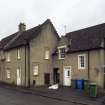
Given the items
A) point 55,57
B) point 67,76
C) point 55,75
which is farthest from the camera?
point 55,75

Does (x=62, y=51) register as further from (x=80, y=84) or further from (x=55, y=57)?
(x=80, y=84)

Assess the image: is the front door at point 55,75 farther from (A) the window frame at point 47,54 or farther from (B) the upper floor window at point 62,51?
(B) the upper floor window at point 62,51

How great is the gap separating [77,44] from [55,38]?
258 inches

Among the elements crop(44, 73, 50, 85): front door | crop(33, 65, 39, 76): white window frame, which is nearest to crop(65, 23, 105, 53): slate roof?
crop(33, 65, 39, 76): white window frame

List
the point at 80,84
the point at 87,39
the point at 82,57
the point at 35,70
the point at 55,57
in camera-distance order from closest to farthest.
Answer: the point at 80,84 < the point at 82,57 < the point at 87,39 < the point at 35,70 < the point at 55,57

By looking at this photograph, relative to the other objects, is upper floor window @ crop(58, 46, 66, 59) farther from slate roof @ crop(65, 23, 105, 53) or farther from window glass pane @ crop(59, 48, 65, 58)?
slate roof @ crop(65, 23, 105, 53)

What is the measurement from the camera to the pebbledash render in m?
25.7

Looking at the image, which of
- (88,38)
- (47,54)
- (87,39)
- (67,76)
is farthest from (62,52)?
(88,38)

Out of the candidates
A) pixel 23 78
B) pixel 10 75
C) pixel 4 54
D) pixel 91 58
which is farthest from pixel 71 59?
pixel 4 54

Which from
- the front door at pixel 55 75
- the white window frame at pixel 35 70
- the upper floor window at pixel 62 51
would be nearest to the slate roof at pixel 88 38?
the upper floor window at pixel 62 51

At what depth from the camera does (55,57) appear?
3316 cm

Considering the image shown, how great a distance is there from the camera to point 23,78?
106ft

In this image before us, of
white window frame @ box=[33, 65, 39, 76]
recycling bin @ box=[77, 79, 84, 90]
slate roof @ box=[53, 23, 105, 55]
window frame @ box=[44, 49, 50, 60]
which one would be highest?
slate roof @ box=[53, 23, 105, 55]

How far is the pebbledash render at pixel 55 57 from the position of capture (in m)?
25.7
